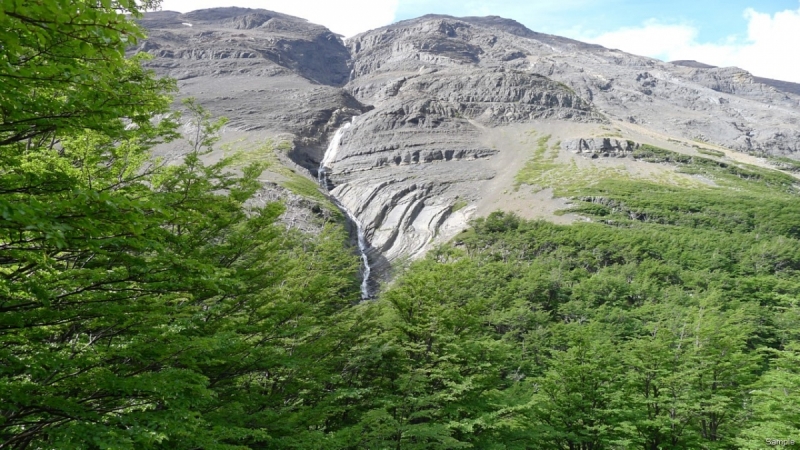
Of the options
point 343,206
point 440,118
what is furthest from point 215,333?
point 440,118

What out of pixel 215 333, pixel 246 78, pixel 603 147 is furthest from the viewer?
pixel 246 78

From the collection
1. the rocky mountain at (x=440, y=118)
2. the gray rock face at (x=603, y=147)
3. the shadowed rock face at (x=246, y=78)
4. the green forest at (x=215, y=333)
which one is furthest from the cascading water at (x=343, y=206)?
the gray rock face at (x=603, y=147)

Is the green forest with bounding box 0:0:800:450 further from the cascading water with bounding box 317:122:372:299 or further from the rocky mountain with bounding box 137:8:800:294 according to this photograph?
the rocky mountain with bounding box 137:8:800:294

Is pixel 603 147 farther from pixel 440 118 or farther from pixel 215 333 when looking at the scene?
pixel 215 333

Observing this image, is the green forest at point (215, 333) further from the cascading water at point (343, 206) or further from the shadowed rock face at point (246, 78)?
the shadowed rock face at point (246, 78)

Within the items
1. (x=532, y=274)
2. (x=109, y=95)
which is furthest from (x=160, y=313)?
(x=532, y=274)

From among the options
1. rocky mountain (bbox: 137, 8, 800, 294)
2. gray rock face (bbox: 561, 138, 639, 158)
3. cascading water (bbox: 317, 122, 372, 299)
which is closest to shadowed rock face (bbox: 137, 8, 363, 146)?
rocky mountain (bbox: 137, 8, 800, 294)
